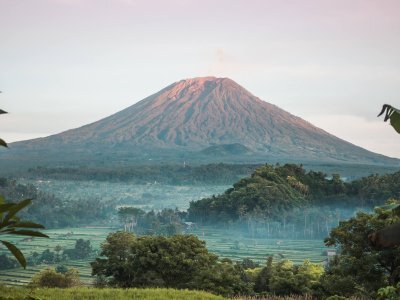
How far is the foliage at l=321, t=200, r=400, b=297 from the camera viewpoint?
16.2 meters

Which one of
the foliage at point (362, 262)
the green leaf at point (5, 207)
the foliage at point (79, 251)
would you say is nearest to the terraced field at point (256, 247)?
the foliage at point (79, 251)

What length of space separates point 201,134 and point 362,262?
149926 millimetres

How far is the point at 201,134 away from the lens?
166 meters

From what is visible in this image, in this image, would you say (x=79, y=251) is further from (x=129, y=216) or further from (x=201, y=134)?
(x=201, y=134)

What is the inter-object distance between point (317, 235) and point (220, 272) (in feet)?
247

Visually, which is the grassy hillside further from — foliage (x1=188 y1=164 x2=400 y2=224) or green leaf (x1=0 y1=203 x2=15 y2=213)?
foliage (x1=188 y1=164 x2=400 y2=224)

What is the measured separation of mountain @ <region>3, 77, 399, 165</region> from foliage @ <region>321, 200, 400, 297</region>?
445ft

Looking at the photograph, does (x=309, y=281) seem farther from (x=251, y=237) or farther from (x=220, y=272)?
(x=251, y=237)

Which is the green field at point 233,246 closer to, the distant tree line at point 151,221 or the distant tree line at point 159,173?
the distant tree line at point 151,221

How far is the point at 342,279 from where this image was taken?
16.8 meters

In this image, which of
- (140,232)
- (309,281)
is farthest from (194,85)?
(309,281)

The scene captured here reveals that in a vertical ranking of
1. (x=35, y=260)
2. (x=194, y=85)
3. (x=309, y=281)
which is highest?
(x=194, y=85)

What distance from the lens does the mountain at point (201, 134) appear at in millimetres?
158375

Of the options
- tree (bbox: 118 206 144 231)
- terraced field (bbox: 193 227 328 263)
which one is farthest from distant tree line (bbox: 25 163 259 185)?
terraced field (bbox: 193 227 328 263)
